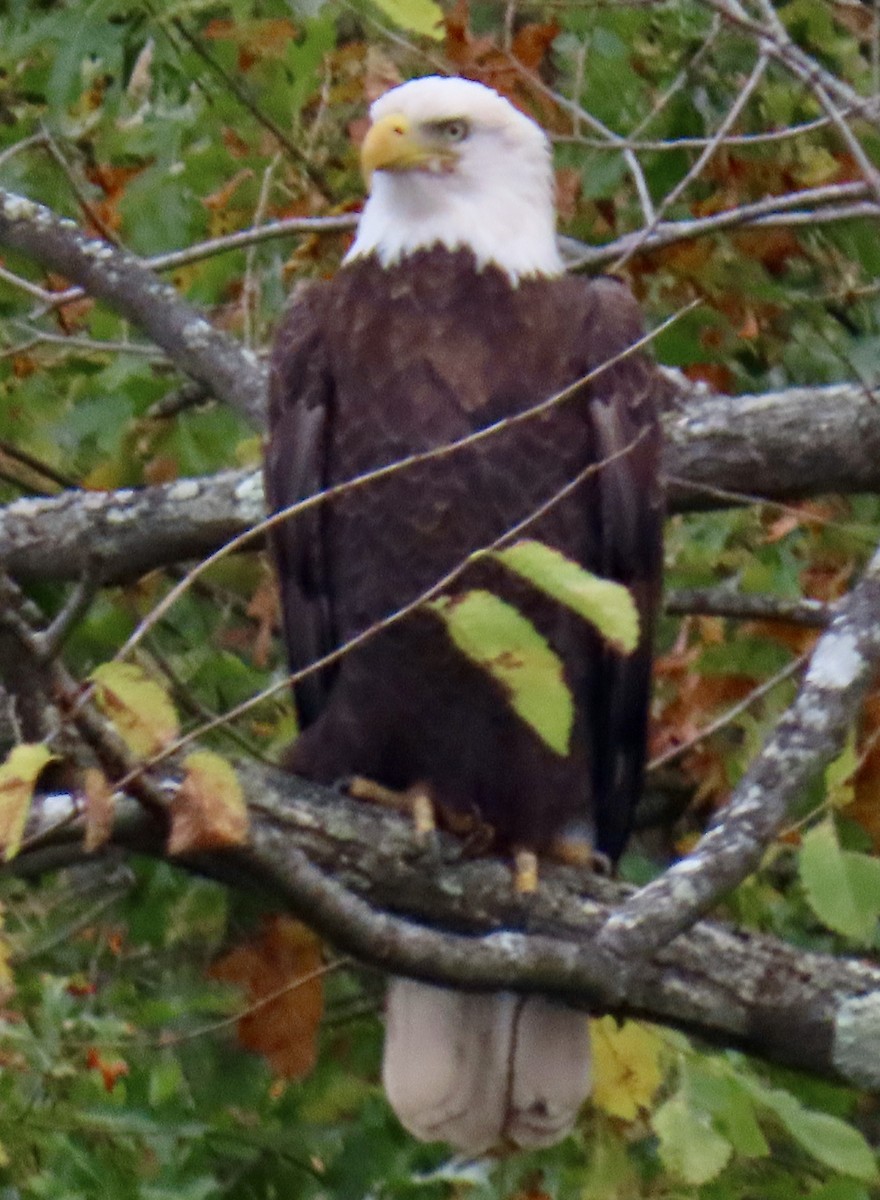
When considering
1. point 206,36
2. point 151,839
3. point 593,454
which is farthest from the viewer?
point 206,36

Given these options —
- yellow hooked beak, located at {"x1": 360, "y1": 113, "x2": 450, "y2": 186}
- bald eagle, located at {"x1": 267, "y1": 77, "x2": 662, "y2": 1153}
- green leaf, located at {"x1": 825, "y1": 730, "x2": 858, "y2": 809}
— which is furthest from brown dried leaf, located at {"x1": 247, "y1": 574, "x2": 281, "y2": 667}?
green leaf, located at {"x1": 825, "y1": 730, "x2": 858, "y2": 809}

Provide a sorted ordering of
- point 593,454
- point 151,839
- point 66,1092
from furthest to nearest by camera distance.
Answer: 1. point 593,454
2. point 66,1092
3. point 151,839

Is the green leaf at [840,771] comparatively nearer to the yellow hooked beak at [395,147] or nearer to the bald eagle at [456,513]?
the bald eagle at [456,513]

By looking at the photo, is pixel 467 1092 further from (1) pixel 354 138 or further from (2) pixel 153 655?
(1) pixel 354 138

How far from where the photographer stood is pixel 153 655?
3459 millimetres

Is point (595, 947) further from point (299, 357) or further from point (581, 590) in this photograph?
point (299, 357)

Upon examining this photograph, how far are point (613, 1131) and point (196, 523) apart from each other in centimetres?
101

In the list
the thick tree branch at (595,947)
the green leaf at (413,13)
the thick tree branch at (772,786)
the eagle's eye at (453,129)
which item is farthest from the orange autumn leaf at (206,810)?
the eagle's eye at (453,129)

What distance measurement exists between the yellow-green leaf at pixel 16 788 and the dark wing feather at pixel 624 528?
1.56 meters

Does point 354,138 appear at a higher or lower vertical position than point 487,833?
higher

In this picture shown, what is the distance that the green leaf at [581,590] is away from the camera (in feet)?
6.79

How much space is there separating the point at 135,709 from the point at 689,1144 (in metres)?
1.12

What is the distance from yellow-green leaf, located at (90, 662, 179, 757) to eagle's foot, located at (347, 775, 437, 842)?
1414 mm

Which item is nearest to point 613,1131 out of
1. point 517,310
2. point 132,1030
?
point 132,1030
